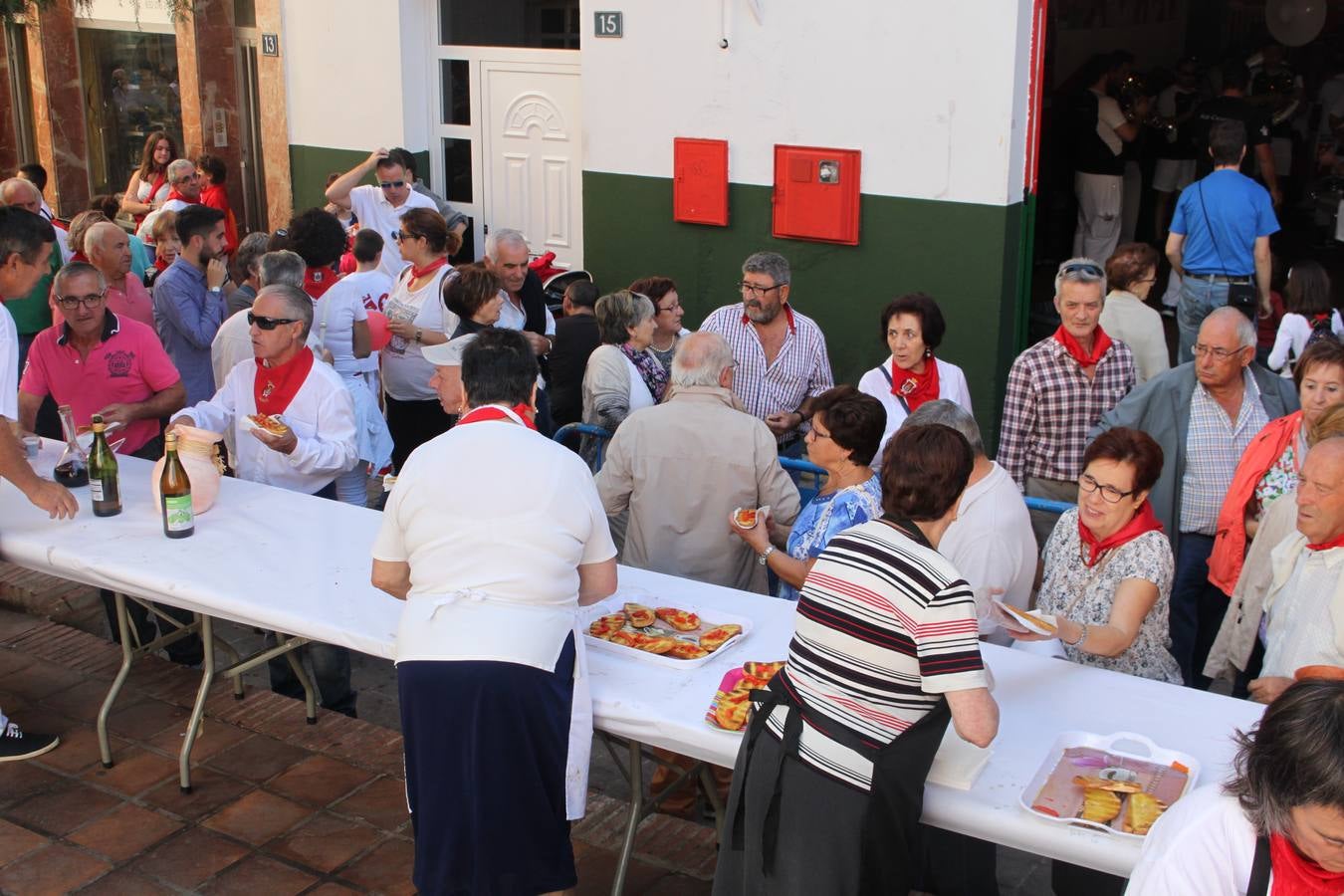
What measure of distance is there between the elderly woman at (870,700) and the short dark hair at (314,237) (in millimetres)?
4507

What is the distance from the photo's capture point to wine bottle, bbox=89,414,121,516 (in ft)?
15.7

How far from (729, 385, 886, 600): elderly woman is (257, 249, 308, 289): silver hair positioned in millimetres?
2957

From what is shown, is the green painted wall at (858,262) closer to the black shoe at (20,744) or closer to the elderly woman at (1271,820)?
the black shoe at (20,744)

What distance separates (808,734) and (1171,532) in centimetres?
260

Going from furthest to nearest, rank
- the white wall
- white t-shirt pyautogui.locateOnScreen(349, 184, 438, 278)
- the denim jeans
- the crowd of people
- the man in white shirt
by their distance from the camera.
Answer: white t-shirt pyautogui.locateOnScreen(349, 184, 438, 278), the man in white shirt, the denim jeans, the white wall, the crowd of people

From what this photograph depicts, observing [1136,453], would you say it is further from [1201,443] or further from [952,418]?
[1201,443]

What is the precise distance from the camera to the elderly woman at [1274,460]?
14.8 ft

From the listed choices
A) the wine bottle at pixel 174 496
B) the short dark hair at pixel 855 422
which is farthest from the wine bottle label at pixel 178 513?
the short dark hair at pixel 855 422

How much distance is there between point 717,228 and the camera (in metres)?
8.80

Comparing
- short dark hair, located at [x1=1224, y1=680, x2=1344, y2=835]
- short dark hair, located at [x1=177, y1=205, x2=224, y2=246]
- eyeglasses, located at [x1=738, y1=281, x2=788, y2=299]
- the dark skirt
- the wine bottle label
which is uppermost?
short dark hair, located at [x1=177, y1=205, x2=224, y2=246]

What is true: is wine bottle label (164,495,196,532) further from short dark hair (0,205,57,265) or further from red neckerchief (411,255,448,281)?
red neckerchief (411,255,448,281)

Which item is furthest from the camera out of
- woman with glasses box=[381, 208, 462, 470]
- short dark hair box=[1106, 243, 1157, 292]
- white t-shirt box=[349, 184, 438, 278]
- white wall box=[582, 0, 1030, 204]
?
white t-shirt box=[349, 184, 438, 278]

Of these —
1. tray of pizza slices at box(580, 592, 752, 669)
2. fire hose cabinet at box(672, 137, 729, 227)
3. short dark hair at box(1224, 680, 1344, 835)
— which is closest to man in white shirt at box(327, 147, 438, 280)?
fire hose cabinet at box(672, 137, 729, 227)

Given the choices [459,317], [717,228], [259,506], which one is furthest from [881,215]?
[259,506]
